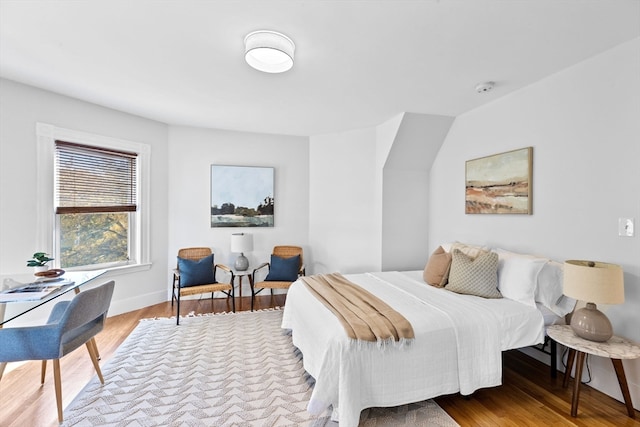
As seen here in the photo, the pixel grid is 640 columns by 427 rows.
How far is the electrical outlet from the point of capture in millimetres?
2141

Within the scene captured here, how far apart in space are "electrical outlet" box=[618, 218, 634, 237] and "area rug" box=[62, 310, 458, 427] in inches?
72.1

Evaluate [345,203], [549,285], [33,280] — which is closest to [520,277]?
[549,285]

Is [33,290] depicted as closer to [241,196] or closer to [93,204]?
[93,204]

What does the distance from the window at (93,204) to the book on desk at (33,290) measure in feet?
3.80

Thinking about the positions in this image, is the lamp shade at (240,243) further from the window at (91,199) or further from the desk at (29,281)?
the desk at (29,281)

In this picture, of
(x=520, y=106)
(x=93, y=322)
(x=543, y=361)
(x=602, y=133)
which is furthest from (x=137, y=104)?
(x=543, y=361)

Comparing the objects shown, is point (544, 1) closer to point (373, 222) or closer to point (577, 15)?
point (577, 15)

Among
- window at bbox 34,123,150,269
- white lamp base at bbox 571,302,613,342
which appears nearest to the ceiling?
window at bbox 34,123,150,269

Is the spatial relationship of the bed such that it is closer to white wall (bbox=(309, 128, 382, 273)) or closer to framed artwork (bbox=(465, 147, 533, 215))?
framed artwork (bbox=(465, 147, 533, 215))

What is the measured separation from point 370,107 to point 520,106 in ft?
4.99

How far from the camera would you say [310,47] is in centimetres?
223

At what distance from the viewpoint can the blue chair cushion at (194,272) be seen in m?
3.83

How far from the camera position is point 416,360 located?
79.1 inches

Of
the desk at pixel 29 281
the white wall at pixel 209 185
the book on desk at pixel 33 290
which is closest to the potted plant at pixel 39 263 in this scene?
the desk at pixel 29 281
